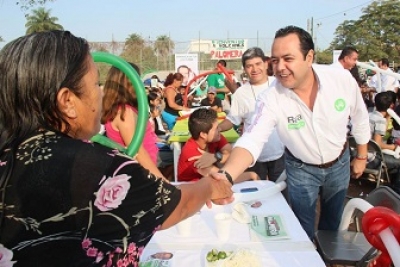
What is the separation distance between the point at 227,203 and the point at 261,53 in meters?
1.85

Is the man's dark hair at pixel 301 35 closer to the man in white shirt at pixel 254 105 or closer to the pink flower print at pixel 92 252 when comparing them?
the man in white shirt at pixel 254 105

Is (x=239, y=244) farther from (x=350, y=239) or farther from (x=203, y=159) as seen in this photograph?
(x=203, y=159)

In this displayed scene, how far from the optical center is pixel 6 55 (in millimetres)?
918

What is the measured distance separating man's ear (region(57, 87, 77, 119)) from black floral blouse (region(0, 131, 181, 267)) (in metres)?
0.07

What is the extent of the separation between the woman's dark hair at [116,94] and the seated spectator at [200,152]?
80 cm

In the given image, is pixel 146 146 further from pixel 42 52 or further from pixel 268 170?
pixel 42 52

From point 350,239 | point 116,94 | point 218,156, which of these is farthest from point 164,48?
point 350,239

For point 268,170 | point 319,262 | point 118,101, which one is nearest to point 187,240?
point 319,262

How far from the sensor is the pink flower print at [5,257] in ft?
2.83

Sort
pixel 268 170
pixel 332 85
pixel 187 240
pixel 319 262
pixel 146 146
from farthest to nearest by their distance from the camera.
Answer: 1. pixel 268 170
2. pixel 146 146
3. pixel 332 85
4. pixel 187 240
5. pixel 319 262

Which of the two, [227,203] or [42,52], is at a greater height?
[42,52]

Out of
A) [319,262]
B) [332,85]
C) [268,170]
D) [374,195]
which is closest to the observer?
[319,262]

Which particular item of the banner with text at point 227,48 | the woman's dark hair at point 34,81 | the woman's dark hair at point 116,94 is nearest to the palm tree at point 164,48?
the banner with text at point 227,48

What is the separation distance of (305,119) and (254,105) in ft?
3.89
